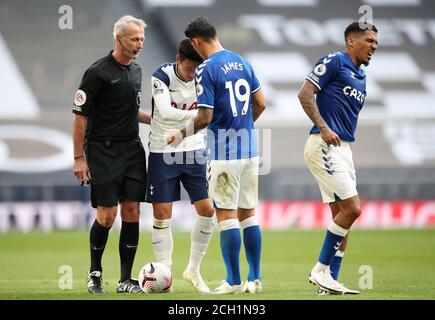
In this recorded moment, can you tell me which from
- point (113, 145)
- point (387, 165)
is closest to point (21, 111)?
point (387, 165)

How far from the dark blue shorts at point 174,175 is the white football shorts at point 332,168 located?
1.14 m

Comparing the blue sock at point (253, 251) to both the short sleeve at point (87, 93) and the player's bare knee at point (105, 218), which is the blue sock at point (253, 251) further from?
the short sleeve at point (87, 93)

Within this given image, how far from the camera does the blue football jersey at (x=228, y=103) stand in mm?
8258

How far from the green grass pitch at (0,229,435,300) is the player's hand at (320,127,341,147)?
4.40 ft

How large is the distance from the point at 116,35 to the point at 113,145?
102 centimetres

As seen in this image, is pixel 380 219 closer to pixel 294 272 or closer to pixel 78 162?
pixel 294 272

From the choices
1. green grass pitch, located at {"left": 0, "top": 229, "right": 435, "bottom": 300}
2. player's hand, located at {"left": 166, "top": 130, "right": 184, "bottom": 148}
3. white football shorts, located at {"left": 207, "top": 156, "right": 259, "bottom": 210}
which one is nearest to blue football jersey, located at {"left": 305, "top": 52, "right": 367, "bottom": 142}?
white football shorts, located at {"left": 207, "top": 156, "right": 259, "bottom": 210}

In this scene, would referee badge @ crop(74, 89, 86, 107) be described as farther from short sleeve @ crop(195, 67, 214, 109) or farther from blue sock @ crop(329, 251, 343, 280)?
blue sock @ crop(329, 251, 343, 280)

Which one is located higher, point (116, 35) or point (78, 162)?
point (116, 35)

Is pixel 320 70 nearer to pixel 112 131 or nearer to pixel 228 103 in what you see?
pixel 228 103

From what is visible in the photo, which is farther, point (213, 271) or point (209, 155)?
point (213, 271)

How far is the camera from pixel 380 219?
2294 cm

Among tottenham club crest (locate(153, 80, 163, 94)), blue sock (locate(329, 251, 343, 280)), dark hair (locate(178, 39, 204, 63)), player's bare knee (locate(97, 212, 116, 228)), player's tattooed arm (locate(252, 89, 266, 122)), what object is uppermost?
dark hair (locate(178, 39, 204, 63))

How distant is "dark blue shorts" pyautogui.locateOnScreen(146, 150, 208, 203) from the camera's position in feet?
29.7
